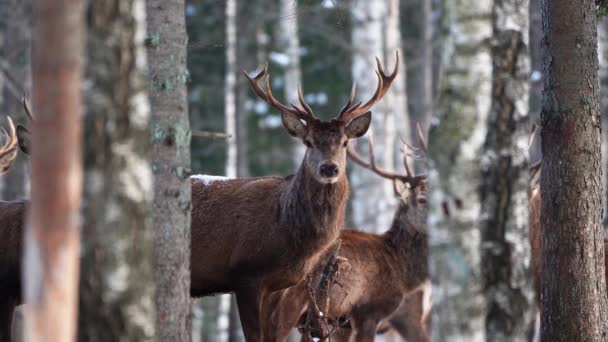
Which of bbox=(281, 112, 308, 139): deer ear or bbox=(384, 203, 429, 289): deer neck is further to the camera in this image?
bbox=(384, 203, 429, 289): deer neck

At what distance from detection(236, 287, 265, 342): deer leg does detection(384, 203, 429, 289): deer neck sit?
290 cm

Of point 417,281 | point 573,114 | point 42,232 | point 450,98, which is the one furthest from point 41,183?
point 417,281

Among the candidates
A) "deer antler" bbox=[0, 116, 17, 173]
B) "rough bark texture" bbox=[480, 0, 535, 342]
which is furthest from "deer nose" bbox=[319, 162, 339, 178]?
"deer antler" bbox=[0, 116, 17, 173]

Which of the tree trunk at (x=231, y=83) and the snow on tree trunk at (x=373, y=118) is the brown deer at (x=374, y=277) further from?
the tree trunk at (x=231, y=83)

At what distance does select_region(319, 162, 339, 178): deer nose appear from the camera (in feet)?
27.5

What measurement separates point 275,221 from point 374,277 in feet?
7.76

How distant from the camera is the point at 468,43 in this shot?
227 inches

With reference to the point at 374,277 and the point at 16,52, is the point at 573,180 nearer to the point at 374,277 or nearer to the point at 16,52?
the point at 374,277

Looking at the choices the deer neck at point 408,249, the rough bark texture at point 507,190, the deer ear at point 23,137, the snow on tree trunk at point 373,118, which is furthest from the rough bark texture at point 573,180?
the snow on tree trunk at point 373,118

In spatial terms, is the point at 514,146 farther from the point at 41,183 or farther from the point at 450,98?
the point at 41,183

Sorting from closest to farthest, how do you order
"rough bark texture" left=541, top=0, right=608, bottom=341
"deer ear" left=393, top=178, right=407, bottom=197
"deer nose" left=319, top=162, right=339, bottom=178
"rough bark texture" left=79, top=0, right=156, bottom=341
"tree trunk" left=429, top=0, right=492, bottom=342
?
"rough bark texture" left=79, top=0, right=156, bottom=341, "tree trunk" left=429, top=0, right=492, bottom=342, "rough bark texture" left=541, top=0, right=608, bottom=341, "deer nose" left=319, top=162, right=339, bottom=178, "deer ear" left=393, top=178, right=407, bottom=197

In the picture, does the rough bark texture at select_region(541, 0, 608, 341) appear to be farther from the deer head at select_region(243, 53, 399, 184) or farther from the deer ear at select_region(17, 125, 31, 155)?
the deer ear at select_region(17, 125, 31, 155)

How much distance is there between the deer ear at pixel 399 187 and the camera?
1207 centimetres

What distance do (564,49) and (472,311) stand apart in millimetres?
2544
